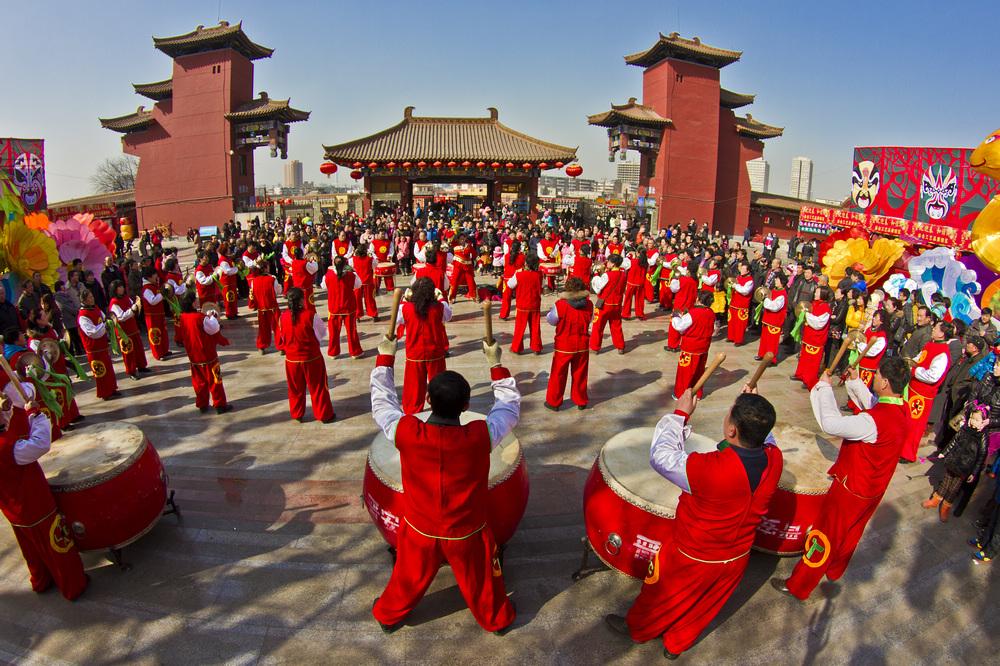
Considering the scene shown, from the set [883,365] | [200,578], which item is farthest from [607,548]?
[200,578]

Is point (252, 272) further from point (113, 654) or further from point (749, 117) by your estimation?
point (749, 117)

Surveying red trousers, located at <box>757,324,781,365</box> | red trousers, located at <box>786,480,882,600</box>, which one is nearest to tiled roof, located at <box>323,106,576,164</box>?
red trousers, located at <box>757,324,781,365</box>

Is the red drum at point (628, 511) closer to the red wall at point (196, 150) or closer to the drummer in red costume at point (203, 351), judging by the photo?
the drummer in red costume at point (203, 351)

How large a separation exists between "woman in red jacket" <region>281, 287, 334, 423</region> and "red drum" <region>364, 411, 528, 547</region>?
2.15 metres

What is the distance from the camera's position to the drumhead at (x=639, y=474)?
9.85 ft

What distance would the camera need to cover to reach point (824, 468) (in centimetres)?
342

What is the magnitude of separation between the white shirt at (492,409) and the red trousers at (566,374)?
2.97 m

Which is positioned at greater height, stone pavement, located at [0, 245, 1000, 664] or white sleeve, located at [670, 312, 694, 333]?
white sleeve, located at [670, 312, 694, 333]

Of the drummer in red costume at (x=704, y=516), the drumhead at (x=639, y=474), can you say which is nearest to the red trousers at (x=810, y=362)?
the drumhead at (x=639, y=474)

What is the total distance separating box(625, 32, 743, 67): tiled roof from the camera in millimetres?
26219

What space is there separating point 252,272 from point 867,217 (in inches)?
577

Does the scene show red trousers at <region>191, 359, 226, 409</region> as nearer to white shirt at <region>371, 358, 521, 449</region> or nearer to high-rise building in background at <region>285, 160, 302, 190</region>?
white shirt at <region>371, 358, 521, 449</region>

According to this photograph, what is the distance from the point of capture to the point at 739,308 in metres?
8.70

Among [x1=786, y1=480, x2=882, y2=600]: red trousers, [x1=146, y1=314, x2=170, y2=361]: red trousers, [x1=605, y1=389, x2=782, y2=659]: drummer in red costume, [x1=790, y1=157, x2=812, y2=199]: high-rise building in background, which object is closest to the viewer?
[x1=605, y1=389, x2=782, y2=659]: drummer in red costume
